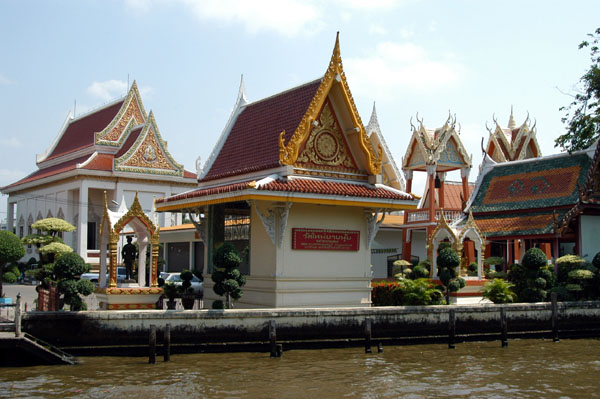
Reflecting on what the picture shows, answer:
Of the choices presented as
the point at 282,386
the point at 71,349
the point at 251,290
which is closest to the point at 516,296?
the point at 251,290

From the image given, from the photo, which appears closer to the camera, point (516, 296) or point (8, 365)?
point (8, 365)

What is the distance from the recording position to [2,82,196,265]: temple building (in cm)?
4500

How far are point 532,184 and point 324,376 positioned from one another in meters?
18.7

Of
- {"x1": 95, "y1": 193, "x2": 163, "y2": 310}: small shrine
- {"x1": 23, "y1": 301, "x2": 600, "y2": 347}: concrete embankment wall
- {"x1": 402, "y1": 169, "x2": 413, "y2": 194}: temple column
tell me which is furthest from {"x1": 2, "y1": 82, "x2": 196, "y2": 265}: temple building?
{"x1": 23, "y1": 301, "x2": 600, "y2": 347}: concrete embankment wall

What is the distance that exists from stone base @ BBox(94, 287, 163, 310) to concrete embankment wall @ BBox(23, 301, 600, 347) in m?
1.94

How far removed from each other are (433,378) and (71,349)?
8.13 meters

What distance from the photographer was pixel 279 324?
1803 cm

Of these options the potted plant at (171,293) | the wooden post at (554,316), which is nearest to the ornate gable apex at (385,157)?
the wooden post at (554,316)

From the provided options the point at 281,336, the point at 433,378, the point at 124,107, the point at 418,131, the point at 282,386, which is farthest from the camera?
the point at 124,107

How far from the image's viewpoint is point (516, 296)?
23.0m

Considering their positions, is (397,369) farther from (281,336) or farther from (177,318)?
(177,318)

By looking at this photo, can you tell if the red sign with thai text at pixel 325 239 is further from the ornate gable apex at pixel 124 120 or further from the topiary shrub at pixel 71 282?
the ornate gable apex at pixel 124 120

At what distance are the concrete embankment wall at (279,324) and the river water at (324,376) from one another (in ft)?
1.55

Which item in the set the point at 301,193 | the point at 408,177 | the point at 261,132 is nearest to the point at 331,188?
the point at 301,193
